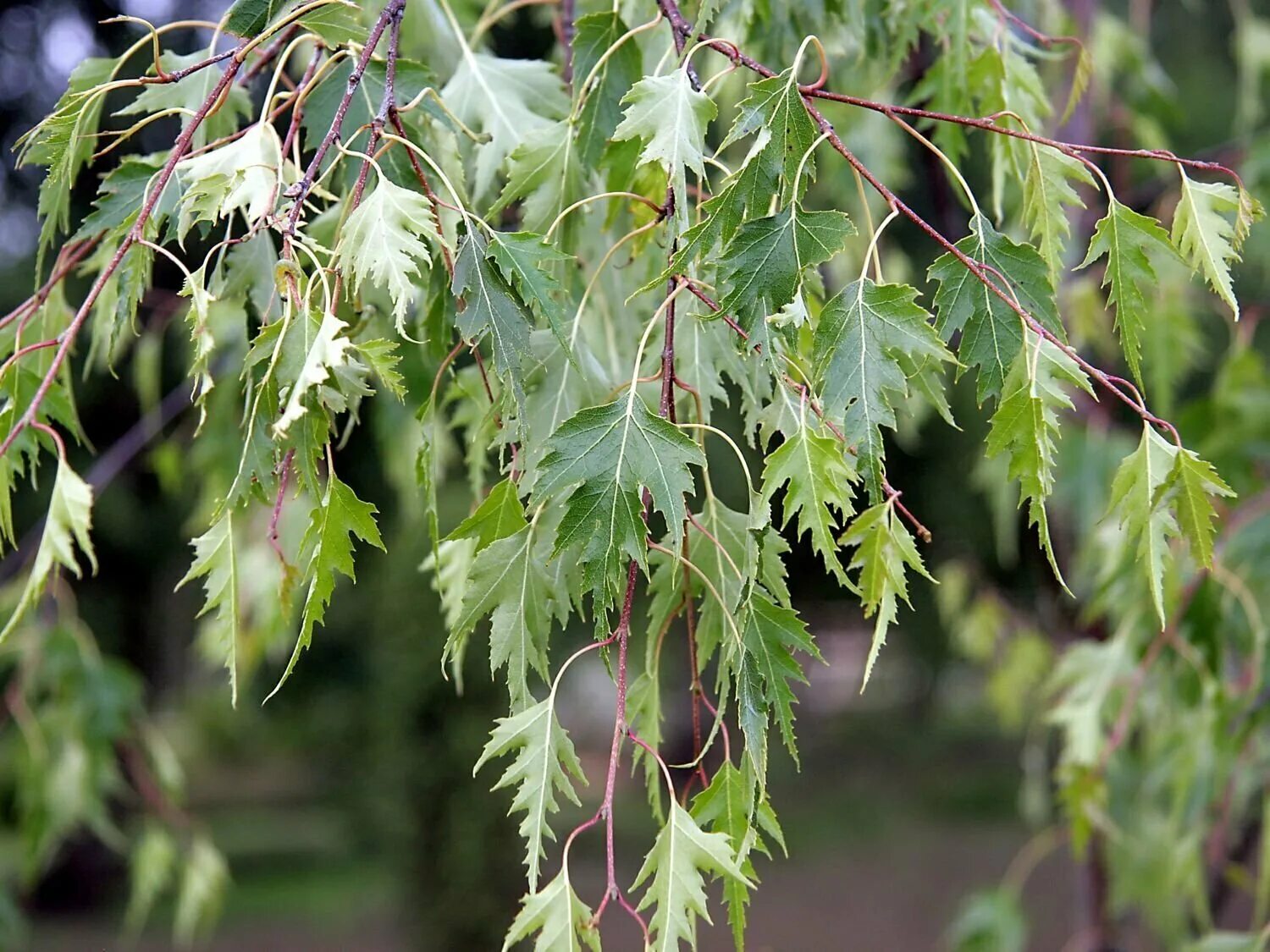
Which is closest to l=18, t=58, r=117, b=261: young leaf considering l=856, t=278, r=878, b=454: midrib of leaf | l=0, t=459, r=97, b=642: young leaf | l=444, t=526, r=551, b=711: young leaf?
l=0, t=459, r=97, b=642: young leaf

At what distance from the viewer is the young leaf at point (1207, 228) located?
2.31 ft

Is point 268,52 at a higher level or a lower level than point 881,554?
higher

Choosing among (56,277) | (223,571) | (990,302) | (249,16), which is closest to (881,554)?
(990,302)

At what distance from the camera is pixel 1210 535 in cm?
68

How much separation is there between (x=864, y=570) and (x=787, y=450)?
3.1 inches

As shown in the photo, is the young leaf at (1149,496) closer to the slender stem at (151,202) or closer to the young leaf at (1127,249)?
the young leaf at (1127,249)

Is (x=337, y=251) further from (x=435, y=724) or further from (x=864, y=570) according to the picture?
(x=435, y=724)

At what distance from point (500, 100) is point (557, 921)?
67 cm

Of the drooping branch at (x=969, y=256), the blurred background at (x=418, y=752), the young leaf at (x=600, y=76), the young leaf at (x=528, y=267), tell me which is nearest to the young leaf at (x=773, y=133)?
the drooping branch at (x=969, y=256)

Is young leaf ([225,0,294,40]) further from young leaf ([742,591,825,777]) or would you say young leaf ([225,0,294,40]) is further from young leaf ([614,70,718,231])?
young leaf ([742,591,825,777])

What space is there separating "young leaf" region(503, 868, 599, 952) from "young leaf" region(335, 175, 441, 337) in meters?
0.30

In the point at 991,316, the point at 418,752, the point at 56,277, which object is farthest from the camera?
the point at 418,752

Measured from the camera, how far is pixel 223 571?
2.31 feet

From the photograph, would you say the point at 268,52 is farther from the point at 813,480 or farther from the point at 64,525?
the point at 813,480
